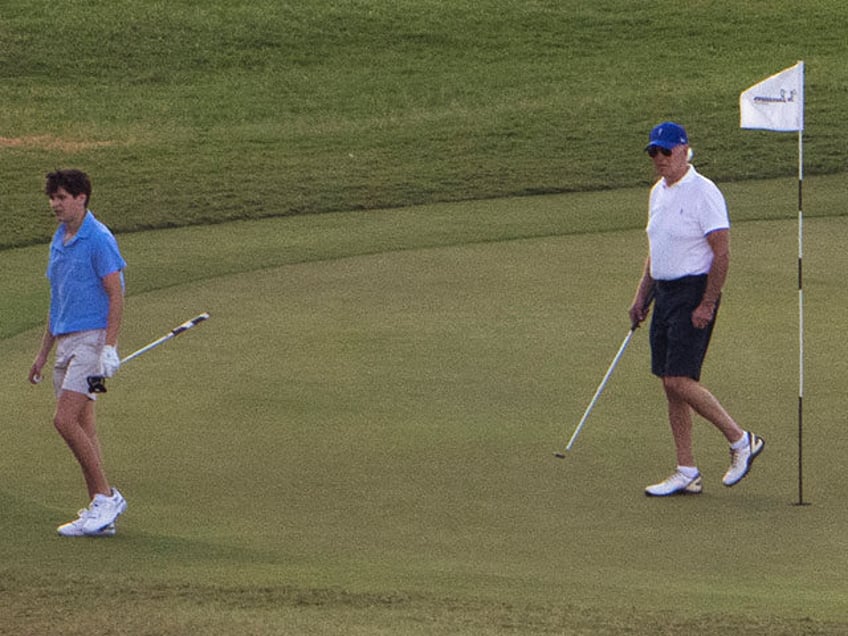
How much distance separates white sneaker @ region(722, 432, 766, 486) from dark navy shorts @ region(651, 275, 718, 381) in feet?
1.42

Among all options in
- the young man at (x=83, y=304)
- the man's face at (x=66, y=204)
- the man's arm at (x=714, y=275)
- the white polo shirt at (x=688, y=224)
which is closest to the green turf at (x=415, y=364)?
the young man at (x=83, y=304)

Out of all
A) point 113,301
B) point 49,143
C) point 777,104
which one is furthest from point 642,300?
point 49,143

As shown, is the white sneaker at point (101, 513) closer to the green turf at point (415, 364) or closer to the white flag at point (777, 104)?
the green turf at point (415, 364)

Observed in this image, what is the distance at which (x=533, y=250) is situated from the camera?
15.7m

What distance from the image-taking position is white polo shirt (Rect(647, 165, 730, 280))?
30.5 feet

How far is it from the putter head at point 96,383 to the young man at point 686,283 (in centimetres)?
280

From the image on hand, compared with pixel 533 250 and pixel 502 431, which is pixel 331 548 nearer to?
pixel 502 431

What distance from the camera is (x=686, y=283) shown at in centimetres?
940

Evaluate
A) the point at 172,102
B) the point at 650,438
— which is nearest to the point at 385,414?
the point at 650,438

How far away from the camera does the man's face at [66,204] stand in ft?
28.8

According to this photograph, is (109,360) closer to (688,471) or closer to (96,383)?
(96,383)

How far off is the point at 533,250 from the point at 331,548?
24.9 feet

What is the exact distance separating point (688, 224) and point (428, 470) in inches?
74.2

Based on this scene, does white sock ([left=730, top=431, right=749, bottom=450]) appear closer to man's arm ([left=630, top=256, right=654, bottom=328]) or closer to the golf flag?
the golf flag
